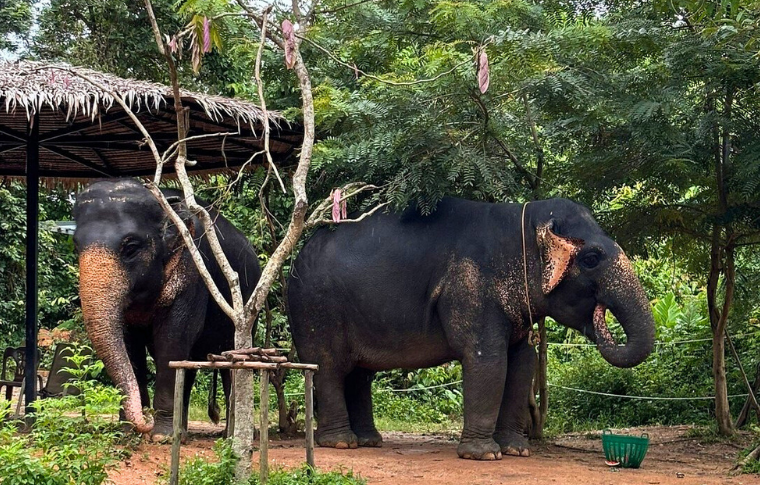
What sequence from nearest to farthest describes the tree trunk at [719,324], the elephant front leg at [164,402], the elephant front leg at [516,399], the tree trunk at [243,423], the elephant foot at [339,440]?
1. the tree trunk at [243,423]
2. the elephant front leg at [164,402]
3. the elephant front leg at [516,399]
4. the elephant foot at [339,440]
5. the tree trunk at [719,324]

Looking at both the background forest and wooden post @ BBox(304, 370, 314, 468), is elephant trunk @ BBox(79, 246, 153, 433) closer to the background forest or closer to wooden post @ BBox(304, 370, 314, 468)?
the background forest

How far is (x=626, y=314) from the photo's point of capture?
8852mm

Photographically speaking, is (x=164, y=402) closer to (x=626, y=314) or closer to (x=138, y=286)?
(x=138, y=286)

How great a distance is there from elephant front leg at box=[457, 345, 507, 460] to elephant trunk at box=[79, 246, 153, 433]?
265cm

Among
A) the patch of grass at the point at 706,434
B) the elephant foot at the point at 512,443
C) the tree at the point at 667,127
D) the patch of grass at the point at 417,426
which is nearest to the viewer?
the tree at the point at 667,127

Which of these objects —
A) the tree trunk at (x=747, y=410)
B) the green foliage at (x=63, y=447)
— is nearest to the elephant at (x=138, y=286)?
the green foliage at (x=63, y=447)

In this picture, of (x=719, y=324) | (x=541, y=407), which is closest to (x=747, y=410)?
(x=719, y=324)

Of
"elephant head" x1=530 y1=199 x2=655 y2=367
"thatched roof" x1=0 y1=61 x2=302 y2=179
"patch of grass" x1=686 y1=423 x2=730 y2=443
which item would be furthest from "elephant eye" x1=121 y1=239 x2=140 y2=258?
"patch of grass" x1=686 y1=423 x2=730 y2=443

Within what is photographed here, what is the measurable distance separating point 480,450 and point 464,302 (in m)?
1.25

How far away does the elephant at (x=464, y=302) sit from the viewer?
912 cm

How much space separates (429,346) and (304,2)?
3.69 m

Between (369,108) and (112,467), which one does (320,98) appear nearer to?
(369,108)

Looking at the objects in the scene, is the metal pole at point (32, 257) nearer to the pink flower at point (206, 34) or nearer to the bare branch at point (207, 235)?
the bare branch at point (207, 235)

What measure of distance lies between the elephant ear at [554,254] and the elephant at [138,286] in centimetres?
280
